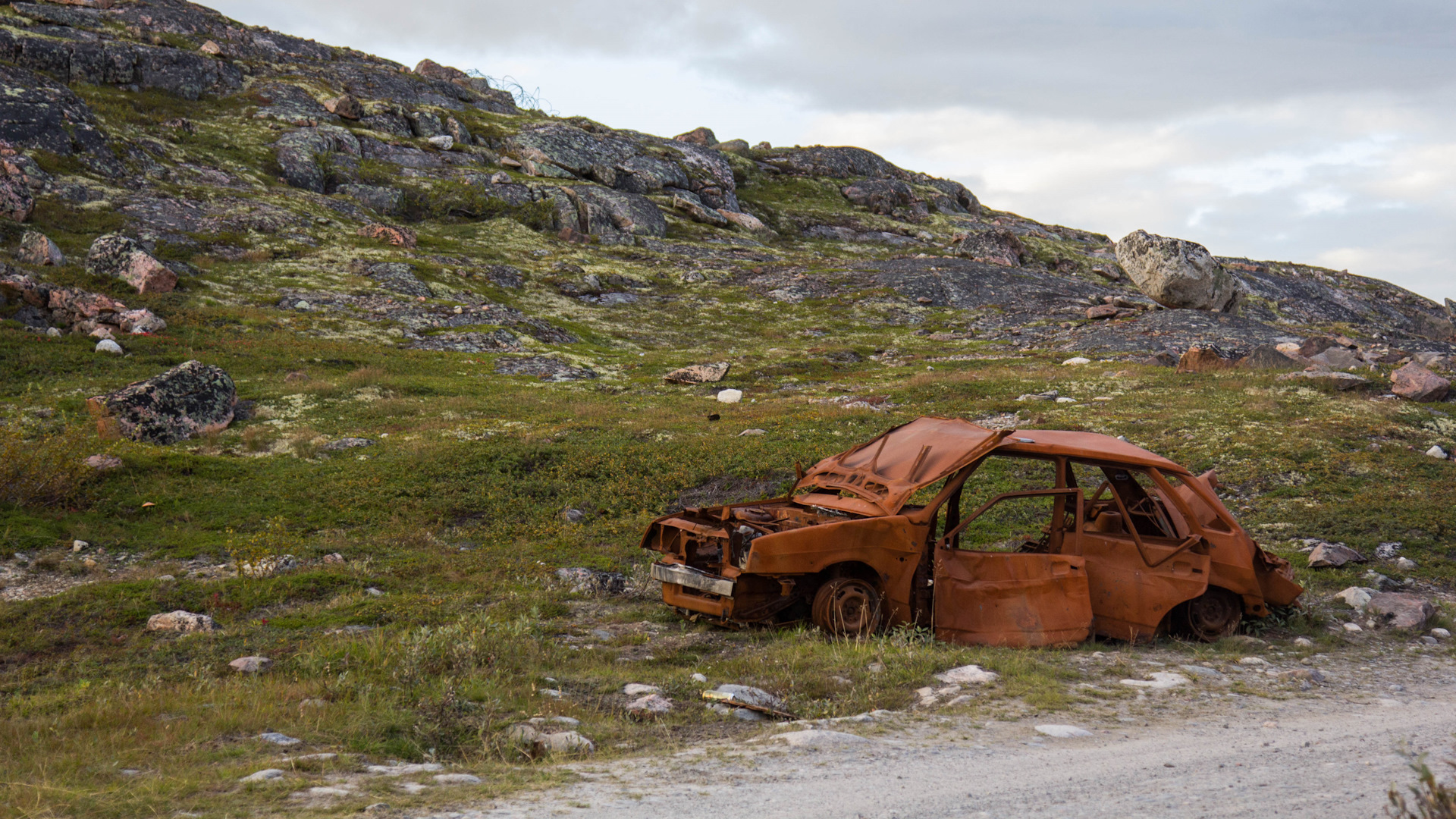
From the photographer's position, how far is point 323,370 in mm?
27656

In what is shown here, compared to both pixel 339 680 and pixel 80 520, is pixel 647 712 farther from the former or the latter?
pixel 80 520

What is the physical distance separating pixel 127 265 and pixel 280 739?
36081 mm

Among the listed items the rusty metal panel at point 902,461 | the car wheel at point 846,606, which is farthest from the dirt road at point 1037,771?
the rusty metal panel at point 902,461

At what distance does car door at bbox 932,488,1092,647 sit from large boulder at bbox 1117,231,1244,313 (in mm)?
41035

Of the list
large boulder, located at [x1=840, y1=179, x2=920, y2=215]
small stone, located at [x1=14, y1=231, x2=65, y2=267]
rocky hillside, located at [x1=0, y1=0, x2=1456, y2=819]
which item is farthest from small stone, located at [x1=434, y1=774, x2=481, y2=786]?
large boulder, located at [x1=840, y1=179, x2=920, y2=215]

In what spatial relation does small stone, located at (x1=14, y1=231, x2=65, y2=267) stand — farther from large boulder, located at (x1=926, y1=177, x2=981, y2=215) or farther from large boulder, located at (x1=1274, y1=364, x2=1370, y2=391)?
large boulder, located at (x1=926, y1=177, x2=981, y2=215)

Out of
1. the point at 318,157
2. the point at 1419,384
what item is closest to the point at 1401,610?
the point at 1419,384

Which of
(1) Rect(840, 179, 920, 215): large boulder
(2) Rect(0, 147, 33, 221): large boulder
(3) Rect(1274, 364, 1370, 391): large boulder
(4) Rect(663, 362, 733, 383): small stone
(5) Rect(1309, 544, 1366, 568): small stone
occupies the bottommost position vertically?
(5) Rect(1309, 544, 1366, 568): small stone

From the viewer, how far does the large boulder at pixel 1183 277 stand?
43.3 meters

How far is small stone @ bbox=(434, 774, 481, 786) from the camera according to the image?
489 centimetres

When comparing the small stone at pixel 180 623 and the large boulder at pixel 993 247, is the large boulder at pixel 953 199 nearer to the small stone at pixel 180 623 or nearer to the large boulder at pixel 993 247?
the large boulder at pixel 993 247

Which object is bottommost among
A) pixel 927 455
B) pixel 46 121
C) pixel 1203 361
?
pixel 927 455

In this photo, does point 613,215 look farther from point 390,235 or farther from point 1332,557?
point 1332,557

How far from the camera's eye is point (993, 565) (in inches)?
321
